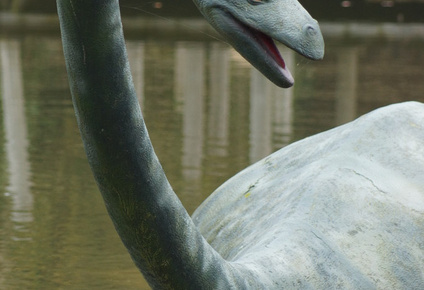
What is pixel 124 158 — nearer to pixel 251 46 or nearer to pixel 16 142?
pixel 251 46

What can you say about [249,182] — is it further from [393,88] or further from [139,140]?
[393,88]

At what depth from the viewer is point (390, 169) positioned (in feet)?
10.3

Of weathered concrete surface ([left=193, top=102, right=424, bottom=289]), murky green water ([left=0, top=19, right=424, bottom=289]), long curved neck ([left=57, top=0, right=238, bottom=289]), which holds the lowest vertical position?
murky green water ([left=0, top=19, right=424, bottom=289])

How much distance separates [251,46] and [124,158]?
0.34 metres

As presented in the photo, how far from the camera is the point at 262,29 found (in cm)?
187

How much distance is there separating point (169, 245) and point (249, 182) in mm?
1518

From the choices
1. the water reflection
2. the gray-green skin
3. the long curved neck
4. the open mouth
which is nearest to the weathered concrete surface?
the gray-green skin

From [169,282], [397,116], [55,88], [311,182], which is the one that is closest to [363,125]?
[397,116]

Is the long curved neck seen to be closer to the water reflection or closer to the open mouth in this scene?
the open mouth

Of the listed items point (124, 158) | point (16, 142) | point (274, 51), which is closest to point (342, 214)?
point (124, 158)

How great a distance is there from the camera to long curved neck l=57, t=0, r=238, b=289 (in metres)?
1.94

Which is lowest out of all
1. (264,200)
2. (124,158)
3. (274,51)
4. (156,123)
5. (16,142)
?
(156,123)

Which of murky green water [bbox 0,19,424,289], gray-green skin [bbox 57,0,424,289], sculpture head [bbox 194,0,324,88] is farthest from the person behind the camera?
murky green water [bbox 0,19,424,289]

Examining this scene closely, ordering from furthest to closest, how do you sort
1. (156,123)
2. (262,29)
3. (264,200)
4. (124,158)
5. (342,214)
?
(156,123), (264,200), (342,214), (124,158), (262,29)
